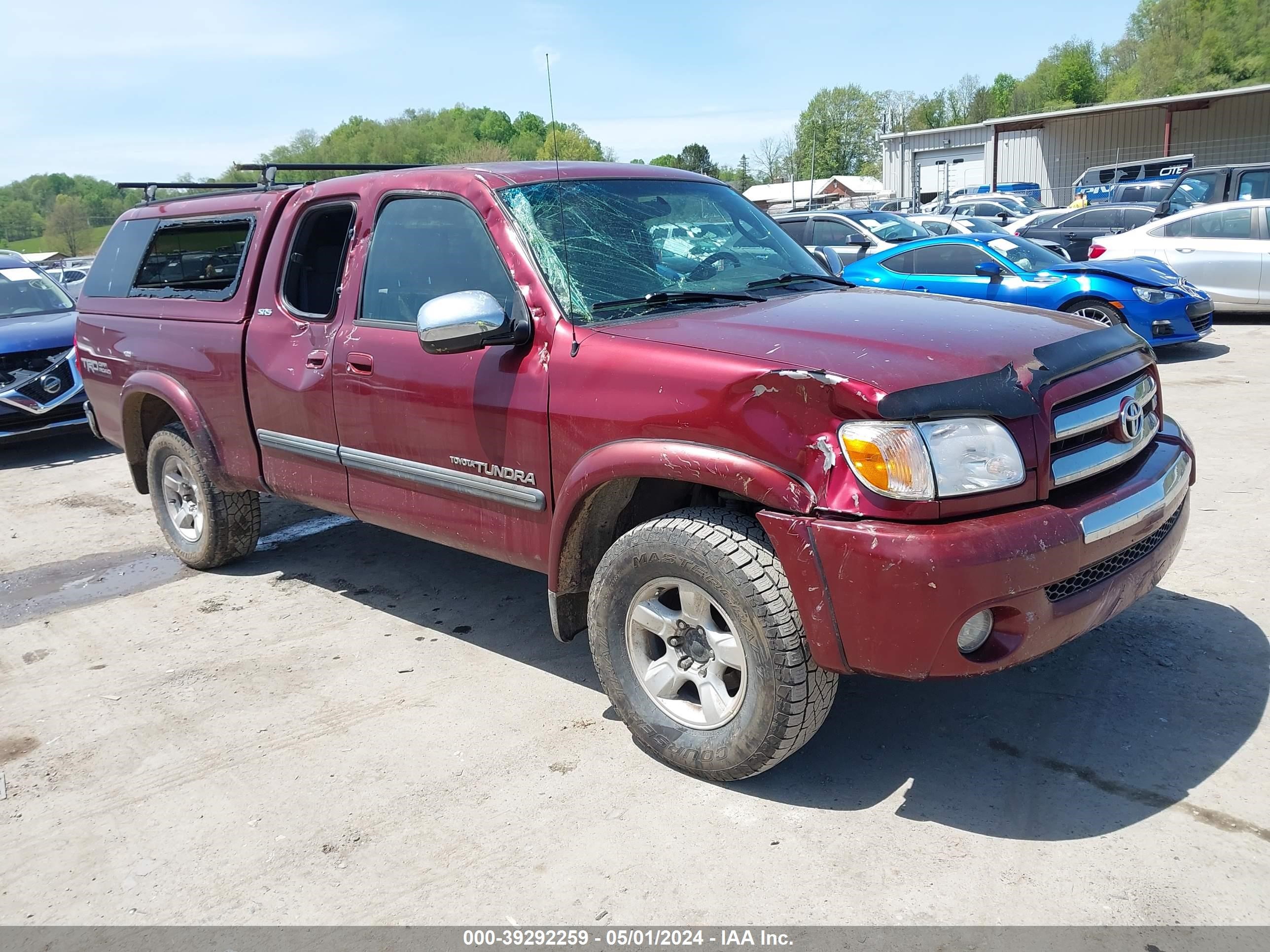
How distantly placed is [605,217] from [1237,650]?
289cm

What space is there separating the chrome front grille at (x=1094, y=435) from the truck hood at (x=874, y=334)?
0.21 meters

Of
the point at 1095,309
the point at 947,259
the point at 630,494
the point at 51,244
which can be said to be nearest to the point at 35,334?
the point at 630,494

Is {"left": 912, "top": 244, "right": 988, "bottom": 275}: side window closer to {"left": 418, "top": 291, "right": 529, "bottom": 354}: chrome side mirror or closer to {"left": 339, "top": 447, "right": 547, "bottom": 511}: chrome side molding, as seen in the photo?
{"left": 339, "top": 447, "right": 547, "bottom": 511}: chrome side molding

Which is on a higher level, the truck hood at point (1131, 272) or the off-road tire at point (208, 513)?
the truck hood at point (1131, 272)

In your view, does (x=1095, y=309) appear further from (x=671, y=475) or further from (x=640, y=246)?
(x=671, y=475)

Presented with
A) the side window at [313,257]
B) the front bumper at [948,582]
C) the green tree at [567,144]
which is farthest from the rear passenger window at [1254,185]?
the front bumper at [948,582]

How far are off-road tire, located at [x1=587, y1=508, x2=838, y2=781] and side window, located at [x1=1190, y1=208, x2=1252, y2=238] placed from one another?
450 inches

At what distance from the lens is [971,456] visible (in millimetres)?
2783

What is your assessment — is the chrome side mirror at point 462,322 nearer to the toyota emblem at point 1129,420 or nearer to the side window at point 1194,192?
the toyota emblem at point 1129,420

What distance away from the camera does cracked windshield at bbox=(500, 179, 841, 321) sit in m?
3.65

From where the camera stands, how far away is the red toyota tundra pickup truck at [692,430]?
9.11ft

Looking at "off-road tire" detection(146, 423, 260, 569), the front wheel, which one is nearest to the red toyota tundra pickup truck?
"off-road tire" detection(146, 423, 260, 569)

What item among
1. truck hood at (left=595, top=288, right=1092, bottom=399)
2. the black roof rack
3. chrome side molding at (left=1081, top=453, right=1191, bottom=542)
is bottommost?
chrome side molding at (left=1081, top=453, right=1191, bottom=542)

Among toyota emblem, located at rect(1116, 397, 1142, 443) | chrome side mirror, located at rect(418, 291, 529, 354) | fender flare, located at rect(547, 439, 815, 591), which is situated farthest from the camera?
chrome side mirror, located at rect(418, 291, 529, 354)
